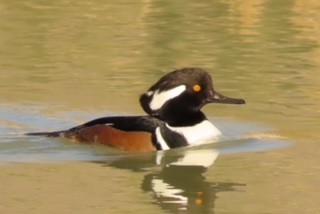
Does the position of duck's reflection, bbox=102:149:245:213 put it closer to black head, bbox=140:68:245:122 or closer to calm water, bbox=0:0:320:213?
calm water, bbox=0:0:320:213

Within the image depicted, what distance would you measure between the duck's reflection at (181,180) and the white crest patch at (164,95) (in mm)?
506

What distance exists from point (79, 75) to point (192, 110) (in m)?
3.78

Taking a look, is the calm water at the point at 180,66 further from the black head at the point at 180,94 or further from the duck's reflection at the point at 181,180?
the black head at the point at 180,94

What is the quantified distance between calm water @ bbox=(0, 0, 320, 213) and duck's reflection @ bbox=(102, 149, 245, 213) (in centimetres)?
2

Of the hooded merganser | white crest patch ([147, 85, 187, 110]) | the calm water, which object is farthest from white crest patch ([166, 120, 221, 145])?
white crest patch ([147, 85, 187, 110])

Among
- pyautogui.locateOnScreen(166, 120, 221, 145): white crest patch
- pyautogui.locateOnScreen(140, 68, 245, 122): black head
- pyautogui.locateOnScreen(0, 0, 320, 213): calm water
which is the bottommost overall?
pyautogui.locateOnScreen(0, 0, 320, 213): calm water

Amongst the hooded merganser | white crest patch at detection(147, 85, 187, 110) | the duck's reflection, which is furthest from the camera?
white crest patch at detection(147, 85, 187, 110)

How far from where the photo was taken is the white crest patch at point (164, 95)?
1305cm

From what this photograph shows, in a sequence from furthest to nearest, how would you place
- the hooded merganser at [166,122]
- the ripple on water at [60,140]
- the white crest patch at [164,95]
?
1. the white crest patch at [164,95]
2. the hooded merganser at [166,122]
3. the ripple on water at [60,140]

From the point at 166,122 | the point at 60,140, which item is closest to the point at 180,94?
the point at 166,122

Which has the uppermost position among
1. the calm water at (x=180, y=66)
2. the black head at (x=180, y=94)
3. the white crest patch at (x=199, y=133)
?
the black head at (x=180, y=94)

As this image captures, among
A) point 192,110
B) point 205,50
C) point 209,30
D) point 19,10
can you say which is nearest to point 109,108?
point 192,110

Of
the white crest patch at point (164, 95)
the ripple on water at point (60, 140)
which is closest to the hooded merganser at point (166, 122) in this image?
the white crest patch at point (164, 95)

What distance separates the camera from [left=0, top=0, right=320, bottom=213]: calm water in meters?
11.5
